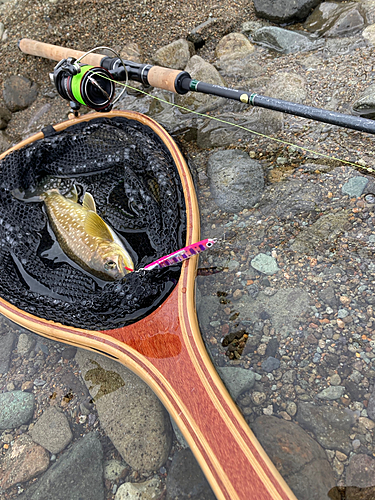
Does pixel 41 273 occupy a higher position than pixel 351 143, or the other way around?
pixel 41 273

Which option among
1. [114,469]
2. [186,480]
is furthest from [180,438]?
[114,469]

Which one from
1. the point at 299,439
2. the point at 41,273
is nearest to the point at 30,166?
the point at 41,273

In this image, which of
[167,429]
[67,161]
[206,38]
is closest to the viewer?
[167,429]

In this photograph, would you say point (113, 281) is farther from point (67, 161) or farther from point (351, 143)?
point (351, 143)

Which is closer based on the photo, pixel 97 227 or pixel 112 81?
pixel 97 227

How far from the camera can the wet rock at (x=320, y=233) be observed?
110 inches

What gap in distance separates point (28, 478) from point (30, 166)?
2.74 metres

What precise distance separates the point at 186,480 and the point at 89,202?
8.02 feet

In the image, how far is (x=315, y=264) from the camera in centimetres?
270

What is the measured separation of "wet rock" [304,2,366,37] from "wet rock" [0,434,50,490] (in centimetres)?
573

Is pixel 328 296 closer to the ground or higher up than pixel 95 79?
closer to the ground

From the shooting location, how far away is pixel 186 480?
2203mm

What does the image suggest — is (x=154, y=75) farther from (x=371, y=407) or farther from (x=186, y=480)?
(x=186, y=480)

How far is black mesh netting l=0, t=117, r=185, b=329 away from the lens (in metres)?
2.61
